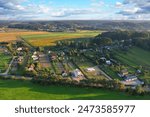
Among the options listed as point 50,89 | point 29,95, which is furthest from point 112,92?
point 29,95

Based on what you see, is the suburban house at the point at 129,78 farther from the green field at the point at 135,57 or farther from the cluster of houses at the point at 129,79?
the green field at the point at 135,57

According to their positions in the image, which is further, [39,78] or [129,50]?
[129,50]

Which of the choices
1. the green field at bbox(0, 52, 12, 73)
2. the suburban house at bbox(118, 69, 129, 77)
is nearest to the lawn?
the suburban house at bbox(118, 69, 129, 77)

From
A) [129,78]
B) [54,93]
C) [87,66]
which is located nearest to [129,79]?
[129,78]

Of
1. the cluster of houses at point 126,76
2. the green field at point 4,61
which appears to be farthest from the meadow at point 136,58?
the green field at point 4,61

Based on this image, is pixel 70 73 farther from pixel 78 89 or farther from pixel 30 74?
pixel 78 89

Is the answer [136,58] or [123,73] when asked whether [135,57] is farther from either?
[123,73]

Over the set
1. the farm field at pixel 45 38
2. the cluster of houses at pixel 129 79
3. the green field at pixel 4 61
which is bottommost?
the farm field at pixel 45 38

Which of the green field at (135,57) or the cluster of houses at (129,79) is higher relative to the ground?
the cluster of houses at (129,79)
